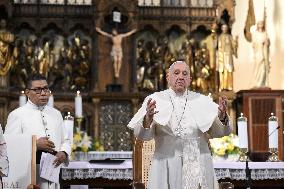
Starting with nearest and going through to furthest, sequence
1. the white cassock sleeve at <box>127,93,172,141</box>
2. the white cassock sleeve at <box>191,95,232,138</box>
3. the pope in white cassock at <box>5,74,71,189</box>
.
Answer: the white cassock sleeve at <box>127,93,172,141</box> → the white cassock sleeve at <box>191,95,232,138</box> → the pope in white cassock at <box>5,74,71,189</box>

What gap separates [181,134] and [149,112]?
0.48m

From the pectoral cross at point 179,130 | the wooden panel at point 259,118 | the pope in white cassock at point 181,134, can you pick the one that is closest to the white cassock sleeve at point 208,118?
the pope in white cassock at point 181,134

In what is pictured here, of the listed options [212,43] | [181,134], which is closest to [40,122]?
[181,134]

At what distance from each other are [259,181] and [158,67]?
5.65 metres

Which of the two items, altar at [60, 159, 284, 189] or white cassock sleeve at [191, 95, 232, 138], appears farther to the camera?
altar at [60, 159, 284, 189]

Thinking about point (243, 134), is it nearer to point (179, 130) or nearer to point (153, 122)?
point (179, 130)

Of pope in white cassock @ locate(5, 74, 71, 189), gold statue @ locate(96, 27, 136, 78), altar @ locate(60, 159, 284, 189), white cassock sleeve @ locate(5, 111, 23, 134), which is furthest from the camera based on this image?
gold statue @ locate(96, 27, 136, 78)

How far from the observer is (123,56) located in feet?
39.3

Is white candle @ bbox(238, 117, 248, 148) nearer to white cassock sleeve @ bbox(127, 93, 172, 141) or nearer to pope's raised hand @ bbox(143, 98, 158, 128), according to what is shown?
white cassock sleeve @ bbox(127, 93, 172, 141)

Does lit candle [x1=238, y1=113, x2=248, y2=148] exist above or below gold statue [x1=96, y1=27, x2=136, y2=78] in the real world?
below

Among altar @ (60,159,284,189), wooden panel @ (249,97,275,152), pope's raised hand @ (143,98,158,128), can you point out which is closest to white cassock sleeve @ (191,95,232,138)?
pope's raised hand @ (143,98,158,128)

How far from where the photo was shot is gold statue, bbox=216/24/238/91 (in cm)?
1197

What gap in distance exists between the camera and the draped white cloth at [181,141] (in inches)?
177

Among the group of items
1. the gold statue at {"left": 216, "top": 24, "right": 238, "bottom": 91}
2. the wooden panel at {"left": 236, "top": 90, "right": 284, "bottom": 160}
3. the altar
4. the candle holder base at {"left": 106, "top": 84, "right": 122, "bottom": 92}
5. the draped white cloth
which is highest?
the gold statue at {"left": 216, "top": 24, "right": 238, "bottom": 91}
